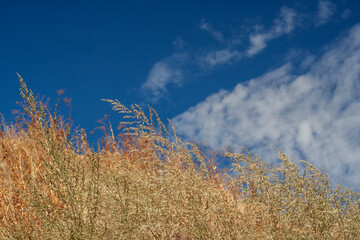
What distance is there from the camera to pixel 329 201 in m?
3.01

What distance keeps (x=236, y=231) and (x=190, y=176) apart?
0.63 m

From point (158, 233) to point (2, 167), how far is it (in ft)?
15.2

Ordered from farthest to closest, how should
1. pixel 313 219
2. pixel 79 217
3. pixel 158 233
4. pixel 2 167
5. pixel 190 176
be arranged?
pixel 2 167, pixel 158 233, pixel 190 176, pixel 313 219, pixel 79 217

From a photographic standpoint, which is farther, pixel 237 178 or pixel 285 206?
pixel 237 178

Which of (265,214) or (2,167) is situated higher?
(2,167)

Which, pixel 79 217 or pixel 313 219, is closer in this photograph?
pixel 79 217

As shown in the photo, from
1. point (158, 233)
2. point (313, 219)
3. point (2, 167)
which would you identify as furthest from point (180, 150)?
point (2, 167)

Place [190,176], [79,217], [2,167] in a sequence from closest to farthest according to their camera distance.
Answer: [79,217], [190,176], [2,167]

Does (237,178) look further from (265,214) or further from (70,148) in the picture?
(70,148)

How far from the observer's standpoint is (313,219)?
2.95m

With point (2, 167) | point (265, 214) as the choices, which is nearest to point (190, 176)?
point (265, 214)

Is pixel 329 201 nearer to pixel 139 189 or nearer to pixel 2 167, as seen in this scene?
pixel 139 189

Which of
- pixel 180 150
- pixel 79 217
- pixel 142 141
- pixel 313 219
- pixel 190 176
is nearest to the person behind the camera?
pixel 79 217

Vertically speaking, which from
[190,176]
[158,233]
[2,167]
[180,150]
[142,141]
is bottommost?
[158,233]
